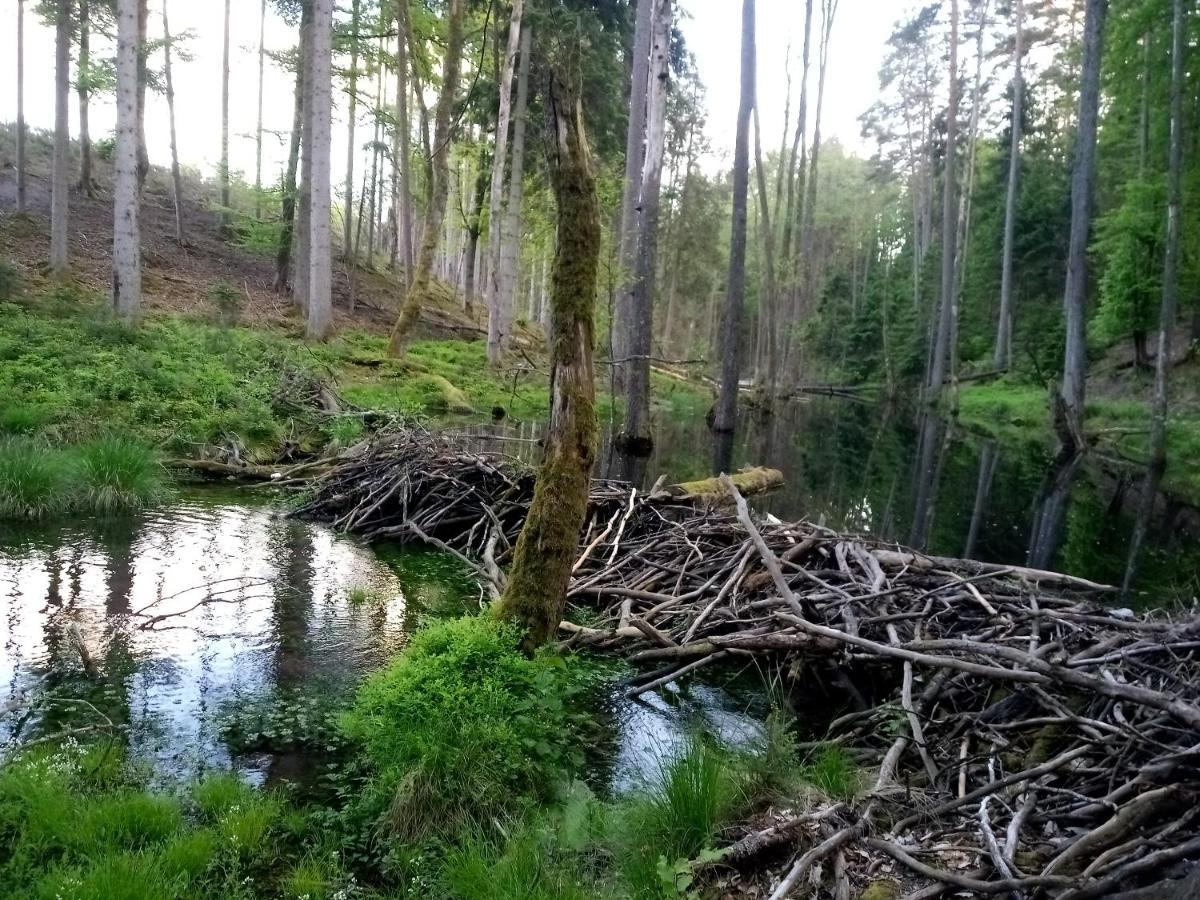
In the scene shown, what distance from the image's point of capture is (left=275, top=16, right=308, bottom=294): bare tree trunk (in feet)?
76.8

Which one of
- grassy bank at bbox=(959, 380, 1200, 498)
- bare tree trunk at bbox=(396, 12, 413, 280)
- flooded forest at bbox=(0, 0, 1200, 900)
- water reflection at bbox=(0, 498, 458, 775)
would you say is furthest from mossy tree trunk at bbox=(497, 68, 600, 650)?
bare tree trunk at bbox=(396, 12, 413, 280)

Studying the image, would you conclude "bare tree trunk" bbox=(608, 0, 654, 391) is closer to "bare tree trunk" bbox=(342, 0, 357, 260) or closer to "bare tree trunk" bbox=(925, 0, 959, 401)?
"bare tree trunk" bbox=(342, 0, 357, 260)

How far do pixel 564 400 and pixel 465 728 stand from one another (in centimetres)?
208

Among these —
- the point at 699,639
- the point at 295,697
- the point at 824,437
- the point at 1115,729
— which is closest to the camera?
the point at 1115,729

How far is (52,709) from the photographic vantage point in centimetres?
457

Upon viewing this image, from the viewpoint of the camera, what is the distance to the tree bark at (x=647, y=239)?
1526 cm

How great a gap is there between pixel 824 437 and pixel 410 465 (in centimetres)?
1720

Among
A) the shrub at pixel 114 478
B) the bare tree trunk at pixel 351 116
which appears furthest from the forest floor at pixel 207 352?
the bare tree trunk at pixel 351 116

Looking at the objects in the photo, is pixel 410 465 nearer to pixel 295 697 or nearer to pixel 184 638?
pixel 184 638

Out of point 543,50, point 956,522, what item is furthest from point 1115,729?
point 956,522

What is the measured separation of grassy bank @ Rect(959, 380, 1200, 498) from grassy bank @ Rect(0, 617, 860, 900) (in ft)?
→ 52.0

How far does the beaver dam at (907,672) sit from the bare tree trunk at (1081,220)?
1484 centimetres

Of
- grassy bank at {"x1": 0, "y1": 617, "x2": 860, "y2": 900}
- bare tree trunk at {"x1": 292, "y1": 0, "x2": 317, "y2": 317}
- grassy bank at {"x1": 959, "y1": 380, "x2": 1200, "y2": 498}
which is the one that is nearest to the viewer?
grassy bank at {"x1": 0, "y1": 617, "x2": 860, "y2": 900}

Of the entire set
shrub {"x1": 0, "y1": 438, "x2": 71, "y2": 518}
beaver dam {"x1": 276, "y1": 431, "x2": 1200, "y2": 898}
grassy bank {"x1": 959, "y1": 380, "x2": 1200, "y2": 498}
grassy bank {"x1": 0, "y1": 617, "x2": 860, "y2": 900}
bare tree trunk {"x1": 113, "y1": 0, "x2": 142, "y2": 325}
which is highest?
bare tree trunk {"x1": 113, "y1": 0, "x2": 142, "y2": 325}
